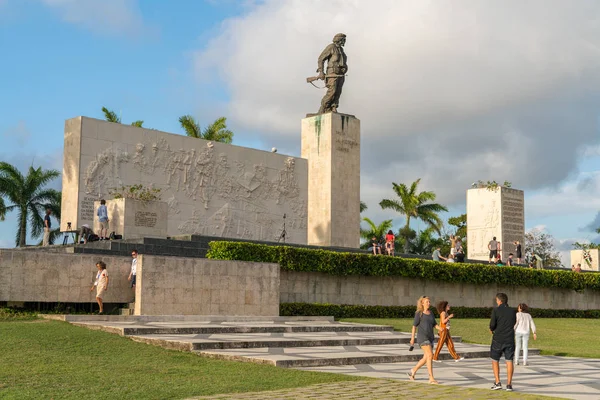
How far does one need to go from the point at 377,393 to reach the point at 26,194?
25831 mm

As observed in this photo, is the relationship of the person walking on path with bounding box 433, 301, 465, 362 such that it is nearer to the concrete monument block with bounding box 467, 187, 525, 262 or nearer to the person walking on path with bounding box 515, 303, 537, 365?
the person walking on path with bounding box 515, 303, 537, 365

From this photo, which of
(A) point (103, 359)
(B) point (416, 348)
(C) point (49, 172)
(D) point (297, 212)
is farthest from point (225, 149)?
(A) point (103, 359)

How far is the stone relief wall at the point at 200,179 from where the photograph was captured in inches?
864

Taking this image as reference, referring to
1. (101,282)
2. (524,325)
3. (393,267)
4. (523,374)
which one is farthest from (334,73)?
(523,374)

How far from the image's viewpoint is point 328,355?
11148mm

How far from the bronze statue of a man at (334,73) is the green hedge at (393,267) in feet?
24.2

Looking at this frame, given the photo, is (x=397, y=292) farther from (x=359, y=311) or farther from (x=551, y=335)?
(x=551, y=335)

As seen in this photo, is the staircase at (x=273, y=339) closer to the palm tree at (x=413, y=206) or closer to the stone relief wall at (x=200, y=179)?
the stone relief wall at (x=200, y=179)

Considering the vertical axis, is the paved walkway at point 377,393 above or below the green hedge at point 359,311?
below

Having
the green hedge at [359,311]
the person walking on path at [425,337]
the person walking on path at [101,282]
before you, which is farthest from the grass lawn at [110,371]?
the green hedge at [359,311]

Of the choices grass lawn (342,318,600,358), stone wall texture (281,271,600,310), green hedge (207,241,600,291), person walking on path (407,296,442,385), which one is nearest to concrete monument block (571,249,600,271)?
green hedge (207,241,600,291)

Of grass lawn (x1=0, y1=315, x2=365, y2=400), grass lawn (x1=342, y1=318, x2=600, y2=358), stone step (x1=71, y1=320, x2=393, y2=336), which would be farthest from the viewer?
grass lawn (x1=342, y1=318, x2=600, y2=358)

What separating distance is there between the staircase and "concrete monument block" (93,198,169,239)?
4.93 metres

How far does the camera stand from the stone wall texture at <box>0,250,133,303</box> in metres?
13.9
